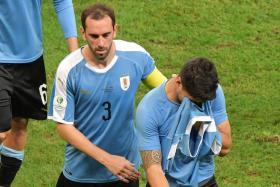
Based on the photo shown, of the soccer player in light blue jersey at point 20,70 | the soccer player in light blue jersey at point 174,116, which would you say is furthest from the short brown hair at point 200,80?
the soccer player in light blue jersey at point 20,70

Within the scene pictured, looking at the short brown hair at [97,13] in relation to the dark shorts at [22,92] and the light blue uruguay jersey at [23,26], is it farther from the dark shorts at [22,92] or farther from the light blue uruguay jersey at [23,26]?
the dark shorts at [22,92]

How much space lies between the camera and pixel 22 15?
7.84 meters

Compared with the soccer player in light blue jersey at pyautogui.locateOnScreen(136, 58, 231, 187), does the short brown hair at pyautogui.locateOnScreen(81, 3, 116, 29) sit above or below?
above

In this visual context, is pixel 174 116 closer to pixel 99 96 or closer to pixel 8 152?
pixel 99 96

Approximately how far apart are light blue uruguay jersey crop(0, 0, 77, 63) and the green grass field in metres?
1.64

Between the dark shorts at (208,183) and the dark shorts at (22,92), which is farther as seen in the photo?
the dark shorts at (22,92)

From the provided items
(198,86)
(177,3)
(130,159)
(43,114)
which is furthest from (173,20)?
(198,86)

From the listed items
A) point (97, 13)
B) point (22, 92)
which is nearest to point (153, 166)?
point (97, 13)

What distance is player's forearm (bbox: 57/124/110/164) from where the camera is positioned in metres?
6.49

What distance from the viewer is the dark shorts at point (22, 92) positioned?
781 centimetres

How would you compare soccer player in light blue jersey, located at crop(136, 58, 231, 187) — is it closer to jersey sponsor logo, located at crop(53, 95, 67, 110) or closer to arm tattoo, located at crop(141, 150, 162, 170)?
arm tattoo, located at crop(141, 150, 162, 170)

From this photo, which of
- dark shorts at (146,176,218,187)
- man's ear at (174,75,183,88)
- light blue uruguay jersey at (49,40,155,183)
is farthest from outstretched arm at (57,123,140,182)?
man's ear at (174,75,183,88)

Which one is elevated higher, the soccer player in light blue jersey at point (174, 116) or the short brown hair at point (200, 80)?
the short brown hair at point (200, 80)

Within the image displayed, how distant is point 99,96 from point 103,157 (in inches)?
21.0
